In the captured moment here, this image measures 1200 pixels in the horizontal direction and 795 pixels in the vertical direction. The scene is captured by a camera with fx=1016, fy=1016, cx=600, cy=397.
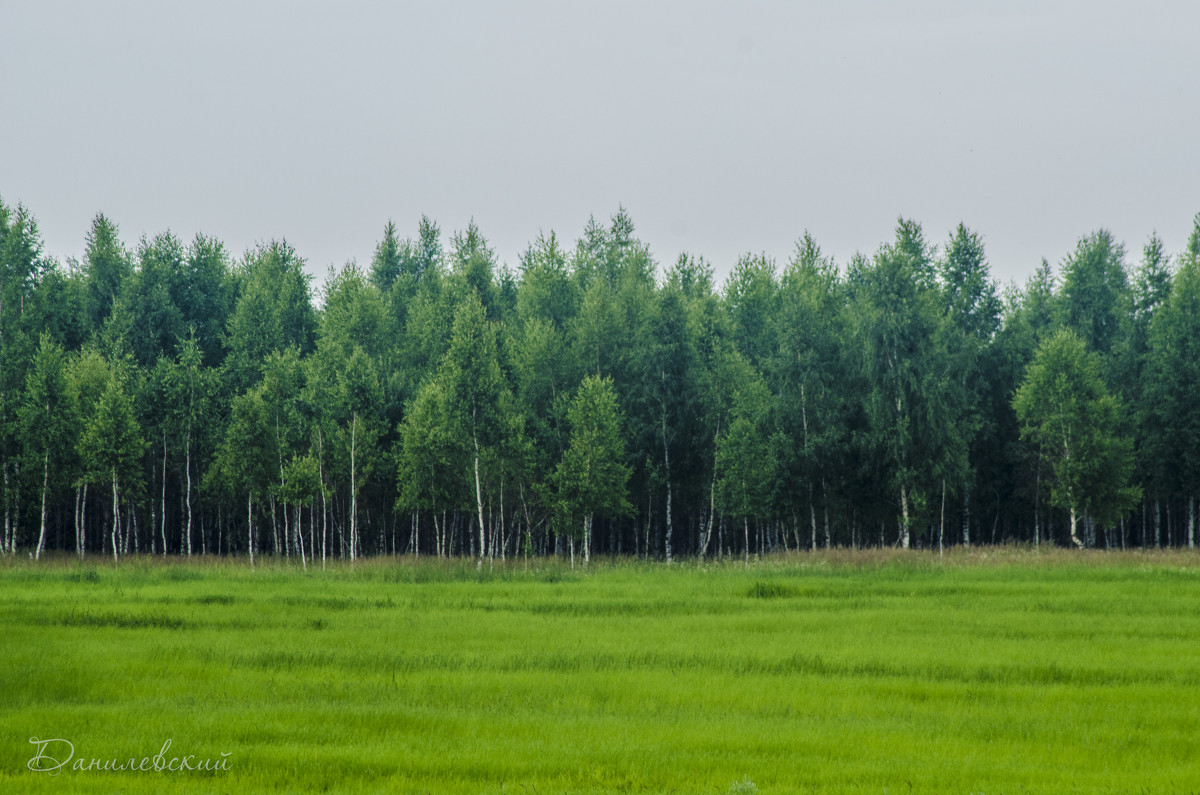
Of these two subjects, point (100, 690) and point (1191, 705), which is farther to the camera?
point (100, 690)

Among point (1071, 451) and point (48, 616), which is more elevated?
point (1071, 451)

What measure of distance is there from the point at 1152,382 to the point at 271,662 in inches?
2091

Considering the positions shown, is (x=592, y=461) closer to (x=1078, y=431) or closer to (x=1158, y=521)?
(x=1078, y=431)

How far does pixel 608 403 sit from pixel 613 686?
3402 centimetres

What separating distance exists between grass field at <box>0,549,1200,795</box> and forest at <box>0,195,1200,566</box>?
18.6 metres

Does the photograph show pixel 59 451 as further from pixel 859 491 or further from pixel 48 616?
pixel 859 491

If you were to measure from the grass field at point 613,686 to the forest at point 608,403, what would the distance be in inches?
733

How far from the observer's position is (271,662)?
22.5 m

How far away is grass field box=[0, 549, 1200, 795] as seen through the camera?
1418 cm

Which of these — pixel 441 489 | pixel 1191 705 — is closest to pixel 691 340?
pixel 441 489

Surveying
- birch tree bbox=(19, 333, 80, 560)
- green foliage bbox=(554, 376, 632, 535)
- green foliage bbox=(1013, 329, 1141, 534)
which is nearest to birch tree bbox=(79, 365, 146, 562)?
birch tree bbox=(19, 333, 80, 560)

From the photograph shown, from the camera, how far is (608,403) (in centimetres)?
5353

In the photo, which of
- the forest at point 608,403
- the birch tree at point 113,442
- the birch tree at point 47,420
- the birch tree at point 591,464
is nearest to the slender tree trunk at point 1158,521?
the forest at point 608,403

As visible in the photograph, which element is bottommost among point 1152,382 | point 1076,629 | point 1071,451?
point 1076,629
